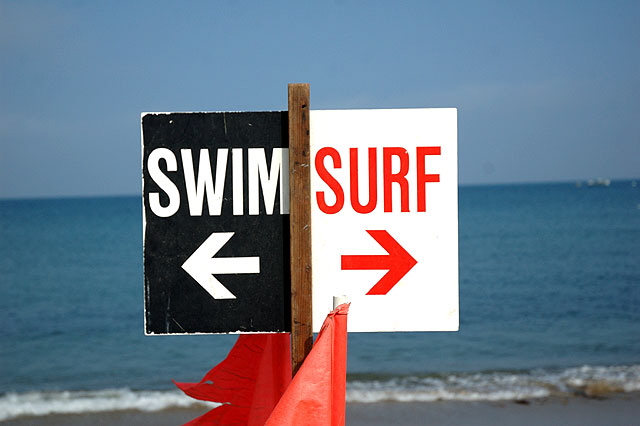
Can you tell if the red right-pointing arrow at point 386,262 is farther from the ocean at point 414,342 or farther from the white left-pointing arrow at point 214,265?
the ocean at point 414,342

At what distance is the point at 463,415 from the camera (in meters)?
10.1

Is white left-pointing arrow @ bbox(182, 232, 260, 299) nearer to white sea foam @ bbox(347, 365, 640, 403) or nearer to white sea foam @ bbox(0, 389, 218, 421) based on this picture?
Result: white sea foam @ bbox(0, 389, 218, 421)

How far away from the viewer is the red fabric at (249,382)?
2.82 m

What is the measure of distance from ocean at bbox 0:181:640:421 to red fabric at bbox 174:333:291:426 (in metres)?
8.36

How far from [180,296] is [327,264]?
1.69ft

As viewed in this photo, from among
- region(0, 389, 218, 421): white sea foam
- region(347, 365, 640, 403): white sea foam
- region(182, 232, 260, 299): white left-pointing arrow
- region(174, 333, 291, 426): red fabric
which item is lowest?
region(0, 389, 218, 421): white sea foam

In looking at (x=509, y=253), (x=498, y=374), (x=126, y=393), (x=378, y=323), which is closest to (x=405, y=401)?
(x=498, y=374)

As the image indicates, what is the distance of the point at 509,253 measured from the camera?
42938mm

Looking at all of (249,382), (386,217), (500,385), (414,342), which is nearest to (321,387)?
(386,217)

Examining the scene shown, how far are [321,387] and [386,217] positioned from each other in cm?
64

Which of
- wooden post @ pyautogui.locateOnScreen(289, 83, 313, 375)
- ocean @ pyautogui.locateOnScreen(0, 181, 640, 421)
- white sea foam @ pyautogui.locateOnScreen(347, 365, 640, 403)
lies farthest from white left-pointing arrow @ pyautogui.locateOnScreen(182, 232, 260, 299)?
white sea foam @ pyautogui.locateOnScreen(347, 365, 640, 403)

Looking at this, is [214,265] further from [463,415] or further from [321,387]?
[463,415]

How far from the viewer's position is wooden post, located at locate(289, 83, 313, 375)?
8.03 ft

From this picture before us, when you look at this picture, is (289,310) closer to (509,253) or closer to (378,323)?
(378,323)
